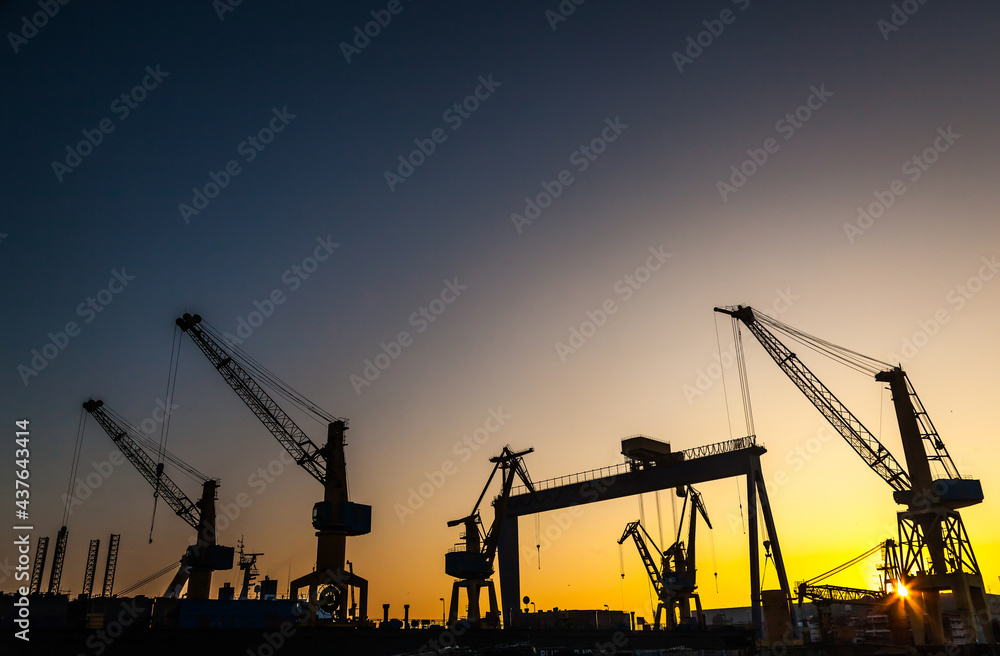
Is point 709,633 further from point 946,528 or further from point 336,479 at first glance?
point 336,479

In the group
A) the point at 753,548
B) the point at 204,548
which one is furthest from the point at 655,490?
the point at 204,548

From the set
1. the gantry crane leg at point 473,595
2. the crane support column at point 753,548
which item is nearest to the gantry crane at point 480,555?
the gantry crane leg at point 473,595

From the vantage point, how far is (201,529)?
84.2 meters

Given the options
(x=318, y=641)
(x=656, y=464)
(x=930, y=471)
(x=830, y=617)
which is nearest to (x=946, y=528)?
(x=930, y=471)

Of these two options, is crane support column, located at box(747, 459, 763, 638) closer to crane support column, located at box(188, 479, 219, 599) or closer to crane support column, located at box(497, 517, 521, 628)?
crane support column, located at box(497, 517, 521, 628)

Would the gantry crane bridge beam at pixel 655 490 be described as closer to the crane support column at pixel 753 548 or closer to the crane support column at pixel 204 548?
the crane support column at pixel 753 548

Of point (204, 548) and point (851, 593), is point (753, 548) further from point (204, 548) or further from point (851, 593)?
point (204, 548)

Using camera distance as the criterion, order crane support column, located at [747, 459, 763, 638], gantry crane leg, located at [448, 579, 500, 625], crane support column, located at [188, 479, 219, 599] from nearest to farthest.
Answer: crane support column, located at [747, 459, 763, 638]
gantry crane leg, located at [448, 579, 500, 625]
crane support column, located at [188, 479, 219, 599]

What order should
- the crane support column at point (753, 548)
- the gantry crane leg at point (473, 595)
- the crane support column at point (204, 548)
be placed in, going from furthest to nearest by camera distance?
1. the crane support column at point (204, 548)
2. the gantry crane leg at point (473, 595)
3. the crane support column at point (753, 548)

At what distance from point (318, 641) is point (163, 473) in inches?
1694

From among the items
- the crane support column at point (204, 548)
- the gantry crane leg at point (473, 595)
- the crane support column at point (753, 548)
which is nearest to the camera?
the crane support column at point (753, 548)

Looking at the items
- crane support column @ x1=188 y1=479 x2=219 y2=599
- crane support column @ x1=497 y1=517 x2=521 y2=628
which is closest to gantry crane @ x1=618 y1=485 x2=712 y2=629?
crane support column @ x1=497 y1=517 x2=521 y2=628

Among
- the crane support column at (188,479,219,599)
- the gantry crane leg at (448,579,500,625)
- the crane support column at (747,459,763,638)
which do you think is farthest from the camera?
the crane support column at (188,479,219,599)

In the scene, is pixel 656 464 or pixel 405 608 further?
pixel 405 608
